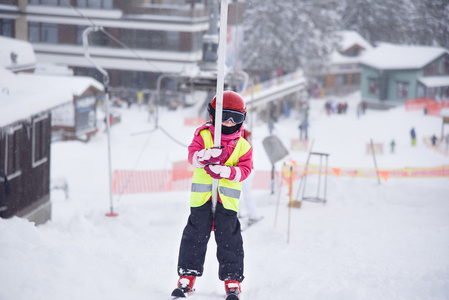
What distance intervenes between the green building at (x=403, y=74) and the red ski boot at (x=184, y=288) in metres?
20.1

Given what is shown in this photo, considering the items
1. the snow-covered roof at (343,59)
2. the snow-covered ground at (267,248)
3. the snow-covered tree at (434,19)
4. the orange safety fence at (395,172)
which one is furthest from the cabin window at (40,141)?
the snow-covered roof at (343,59)

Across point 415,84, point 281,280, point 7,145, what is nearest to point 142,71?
point 415,84

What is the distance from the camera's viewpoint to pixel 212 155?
13.1ft

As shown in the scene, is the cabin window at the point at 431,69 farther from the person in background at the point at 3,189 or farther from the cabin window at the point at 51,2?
the person in background at the point at 3,189

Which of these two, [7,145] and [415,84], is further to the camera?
[415,84]

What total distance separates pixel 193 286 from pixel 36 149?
5.64 meters

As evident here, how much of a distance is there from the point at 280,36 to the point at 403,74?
9.34 meters

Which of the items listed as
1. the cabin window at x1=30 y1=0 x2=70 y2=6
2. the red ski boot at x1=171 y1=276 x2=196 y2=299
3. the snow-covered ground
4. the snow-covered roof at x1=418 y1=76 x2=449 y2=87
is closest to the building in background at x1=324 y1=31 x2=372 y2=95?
the snow-covered roof at x1=418 y1=76 x2=449 y2=87

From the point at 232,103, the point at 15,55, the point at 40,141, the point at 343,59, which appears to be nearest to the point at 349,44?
the point at 343,59

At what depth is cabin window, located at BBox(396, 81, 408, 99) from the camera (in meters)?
29.6

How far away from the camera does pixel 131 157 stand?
68.0 feet

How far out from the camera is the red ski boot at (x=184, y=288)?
422cm

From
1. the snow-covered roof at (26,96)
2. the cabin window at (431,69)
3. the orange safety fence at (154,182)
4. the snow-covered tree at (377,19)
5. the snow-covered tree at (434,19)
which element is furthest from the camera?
the snow-covered tree at (377,19)

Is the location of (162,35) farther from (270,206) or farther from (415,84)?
(270,206)
